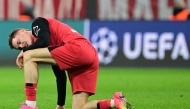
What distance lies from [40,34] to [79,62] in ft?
2.02

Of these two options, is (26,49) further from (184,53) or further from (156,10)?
(156,10)

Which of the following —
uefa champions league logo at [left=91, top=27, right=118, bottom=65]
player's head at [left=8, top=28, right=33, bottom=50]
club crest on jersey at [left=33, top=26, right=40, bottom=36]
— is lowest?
uefa champions league logo at [left=91, top=27, right=118, bottom=65]

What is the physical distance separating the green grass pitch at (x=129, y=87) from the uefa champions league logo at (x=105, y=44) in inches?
13.6

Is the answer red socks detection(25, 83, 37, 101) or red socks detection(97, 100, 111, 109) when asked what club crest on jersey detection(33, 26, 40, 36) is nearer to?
red socks detection(25, 83, 37, 101)

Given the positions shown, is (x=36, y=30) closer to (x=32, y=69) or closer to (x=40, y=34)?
(x=40, y=34)

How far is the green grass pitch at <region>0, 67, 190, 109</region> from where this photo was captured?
10.7m

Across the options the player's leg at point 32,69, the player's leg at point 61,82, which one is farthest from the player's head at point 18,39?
the player's leg at point 61,82

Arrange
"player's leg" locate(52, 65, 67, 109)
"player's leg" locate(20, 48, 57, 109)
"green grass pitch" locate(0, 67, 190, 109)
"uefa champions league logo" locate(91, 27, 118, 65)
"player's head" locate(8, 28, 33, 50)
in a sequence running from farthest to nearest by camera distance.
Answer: "uefa champions league logo" locate(91, 27, 118, 65) → "green grass pitch" locate(0, 67, 190, 109) → "player's leg" locate(52, 65, 67, 109) → "player's head" locate(8, 28, 33, 50) → "player's leg" locate(20, 48, 57, 109)

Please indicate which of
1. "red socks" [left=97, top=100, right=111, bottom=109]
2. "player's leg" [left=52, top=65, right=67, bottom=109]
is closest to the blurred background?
"player's leg" [left=52, top=65, right=67, bottom=109]

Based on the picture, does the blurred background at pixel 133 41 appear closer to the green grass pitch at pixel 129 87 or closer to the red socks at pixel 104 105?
the green grass pitch at pixel 129 87

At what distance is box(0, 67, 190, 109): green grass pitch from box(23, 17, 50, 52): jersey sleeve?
1.93m

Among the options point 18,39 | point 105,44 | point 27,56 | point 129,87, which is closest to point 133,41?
point 105,44

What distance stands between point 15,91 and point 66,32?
14.9 ft

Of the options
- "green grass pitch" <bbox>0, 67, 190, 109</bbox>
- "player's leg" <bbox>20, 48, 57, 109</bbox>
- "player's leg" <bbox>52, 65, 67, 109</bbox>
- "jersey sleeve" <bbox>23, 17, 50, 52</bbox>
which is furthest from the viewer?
"green grass pitch" <bbox>0, 67, 190, 109</bbox>
